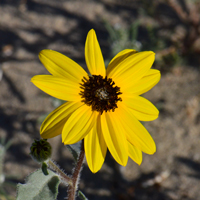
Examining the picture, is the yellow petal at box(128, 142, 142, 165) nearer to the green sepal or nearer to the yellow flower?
the yellow flower

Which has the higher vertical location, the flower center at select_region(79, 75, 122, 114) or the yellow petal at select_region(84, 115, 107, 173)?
the flower center at select_region(79, 75, 122, 114)

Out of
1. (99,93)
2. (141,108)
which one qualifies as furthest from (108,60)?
(141,108)

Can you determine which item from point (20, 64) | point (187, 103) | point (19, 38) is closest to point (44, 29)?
point (19, 38)

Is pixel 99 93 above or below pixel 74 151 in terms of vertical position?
above

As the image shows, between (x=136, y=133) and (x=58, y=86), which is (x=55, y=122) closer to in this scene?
(x=58, y=86)

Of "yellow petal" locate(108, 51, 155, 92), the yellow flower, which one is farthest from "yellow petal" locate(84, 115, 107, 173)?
"yellow petal" locate(108, 51, 155, 92)
